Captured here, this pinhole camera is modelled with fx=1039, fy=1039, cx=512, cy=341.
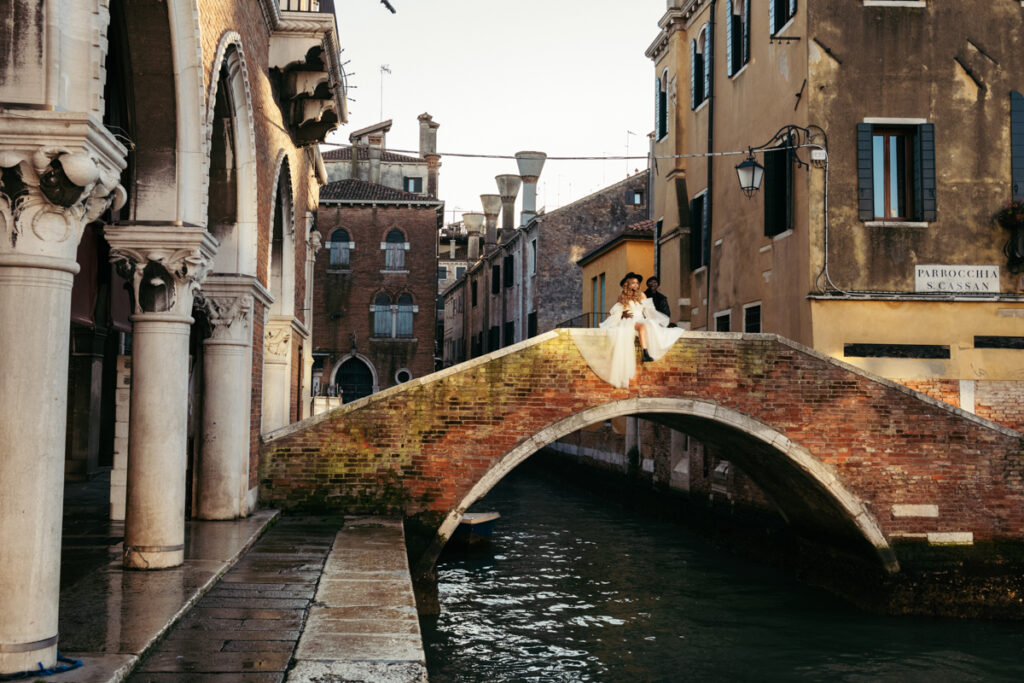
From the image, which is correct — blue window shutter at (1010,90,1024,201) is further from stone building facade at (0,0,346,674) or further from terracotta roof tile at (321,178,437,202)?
terracotta roof tile at (321,178,437,202)

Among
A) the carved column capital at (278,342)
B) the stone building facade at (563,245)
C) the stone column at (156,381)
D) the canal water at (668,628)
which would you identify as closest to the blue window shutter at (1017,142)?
the canal water at (668,628)

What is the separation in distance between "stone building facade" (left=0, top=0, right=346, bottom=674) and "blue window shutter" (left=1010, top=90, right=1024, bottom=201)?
7669 millimetres

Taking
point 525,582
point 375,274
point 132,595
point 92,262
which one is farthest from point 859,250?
point 375,274

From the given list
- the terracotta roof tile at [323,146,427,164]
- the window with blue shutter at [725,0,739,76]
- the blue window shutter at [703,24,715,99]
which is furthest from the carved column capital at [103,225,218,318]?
the terracotta roof tile at [323,146,427,164]

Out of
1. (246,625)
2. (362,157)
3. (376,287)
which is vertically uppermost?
(362,157)

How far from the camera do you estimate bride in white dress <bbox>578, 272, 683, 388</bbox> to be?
10461mm

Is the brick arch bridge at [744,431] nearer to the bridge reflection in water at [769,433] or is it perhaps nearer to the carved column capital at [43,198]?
the bridge reflection in water at [769,433]

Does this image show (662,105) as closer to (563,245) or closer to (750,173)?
(750,173)

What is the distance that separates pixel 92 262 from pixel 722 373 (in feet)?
20.1

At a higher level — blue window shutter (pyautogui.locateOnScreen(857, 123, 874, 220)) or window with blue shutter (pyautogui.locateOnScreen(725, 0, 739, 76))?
window with blue shutter (pyautogui.locateOnScreen(725, 0, 739, 76))

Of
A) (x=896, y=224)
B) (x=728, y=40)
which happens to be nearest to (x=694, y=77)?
(x=728, y=40)

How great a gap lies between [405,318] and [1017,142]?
58.7ft

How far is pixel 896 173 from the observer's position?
12.1 meters

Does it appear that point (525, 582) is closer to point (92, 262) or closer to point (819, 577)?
point (819, 577)
